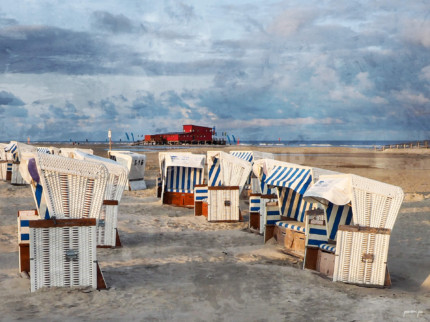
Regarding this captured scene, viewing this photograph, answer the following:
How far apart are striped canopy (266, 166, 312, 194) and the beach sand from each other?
1674 mm

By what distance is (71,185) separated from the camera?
6.85 metres

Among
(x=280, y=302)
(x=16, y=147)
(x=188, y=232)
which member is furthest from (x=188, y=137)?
(x=280, y=302)

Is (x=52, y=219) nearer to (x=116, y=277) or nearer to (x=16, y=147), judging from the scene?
(x=116, y=277)

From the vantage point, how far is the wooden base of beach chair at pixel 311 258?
8836 mm

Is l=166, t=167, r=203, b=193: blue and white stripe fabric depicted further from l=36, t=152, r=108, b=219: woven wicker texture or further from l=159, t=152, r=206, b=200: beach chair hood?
l=36, t=152, r=108, b=219: woven wicker texture

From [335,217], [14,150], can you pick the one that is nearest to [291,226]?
[335,217]

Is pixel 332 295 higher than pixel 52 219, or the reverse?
pixel 52 219

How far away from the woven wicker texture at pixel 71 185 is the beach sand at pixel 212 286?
4.31 ft

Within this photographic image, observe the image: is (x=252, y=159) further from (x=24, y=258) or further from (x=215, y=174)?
(x=24, y=258)

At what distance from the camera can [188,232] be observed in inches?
496

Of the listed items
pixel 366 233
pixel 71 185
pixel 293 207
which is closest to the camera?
pixel 71 185

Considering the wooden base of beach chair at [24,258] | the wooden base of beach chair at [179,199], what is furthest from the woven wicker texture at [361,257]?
the wooden base of beach chair at [179,199]

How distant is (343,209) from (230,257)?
2.82 m

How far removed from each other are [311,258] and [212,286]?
2.49 m
